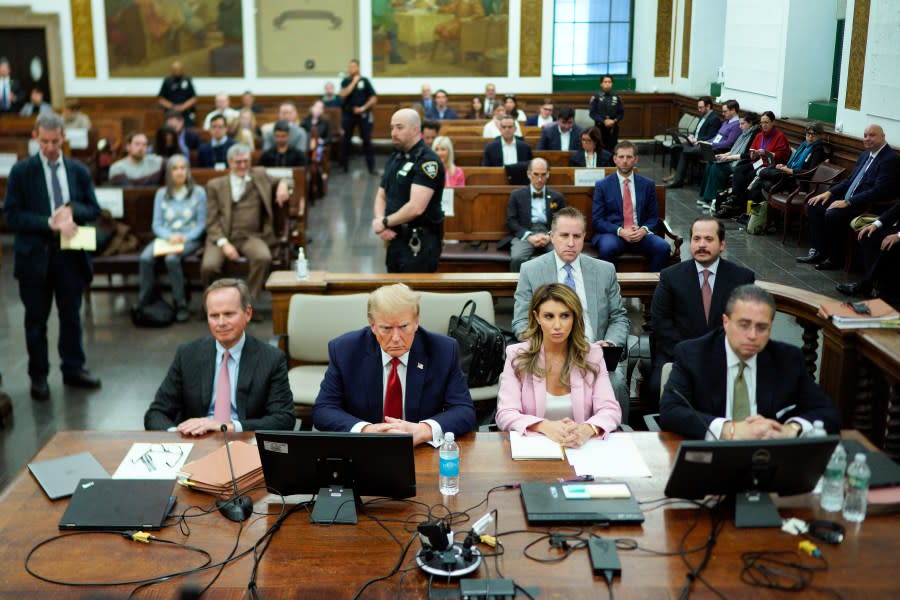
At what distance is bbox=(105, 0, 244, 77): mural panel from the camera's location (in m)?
17.5

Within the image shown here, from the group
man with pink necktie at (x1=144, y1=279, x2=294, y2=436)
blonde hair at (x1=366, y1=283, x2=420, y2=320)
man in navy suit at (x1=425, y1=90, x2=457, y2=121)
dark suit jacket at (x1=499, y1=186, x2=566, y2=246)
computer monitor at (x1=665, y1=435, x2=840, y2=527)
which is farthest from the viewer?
man in navy suit at (x1=425, y1=90, x2=457, y2=121)

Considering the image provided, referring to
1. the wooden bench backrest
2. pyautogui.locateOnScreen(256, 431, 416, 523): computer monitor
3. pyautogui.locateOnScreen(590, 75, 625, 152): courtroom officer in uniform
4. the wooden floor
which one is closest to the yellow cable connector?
pyautogui.locateOnScreen(256, 431, 416, 523): computer monitor

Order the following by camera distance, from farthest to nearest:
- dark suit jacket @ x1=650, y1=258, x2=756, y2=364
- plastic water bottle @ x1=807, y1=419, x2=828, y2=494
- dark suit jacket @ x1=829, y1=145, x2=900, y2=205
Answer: dark suit jacket @ x1=829, y1=145, x2=900, y2=205 < dark suit jacket @ x1=650, y1=258, x2=756, y2=364 < plastic water bottle @ x1=807, y1=419, x2=828, y2=494

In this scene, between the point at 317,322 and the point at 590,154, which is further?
the point at 590,154

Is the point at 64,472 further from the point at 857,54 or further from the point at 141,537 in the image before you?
the point at 857,54

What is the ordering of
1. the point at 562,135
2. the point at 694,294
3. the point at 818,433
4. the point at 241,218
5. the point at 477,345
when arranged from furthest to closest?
the point at 562,135 → the point at 241,218 → the point at 694,294 → the point at 477,345 → the point at 818,433

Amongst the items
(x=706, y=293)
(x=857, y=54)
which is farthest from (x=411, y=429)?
(x=857, y=54)

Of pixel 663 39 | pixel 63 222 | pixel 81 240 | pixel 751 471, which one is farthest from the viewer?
pixel 663 39

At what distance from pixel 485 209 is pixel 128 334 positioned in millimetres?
3150

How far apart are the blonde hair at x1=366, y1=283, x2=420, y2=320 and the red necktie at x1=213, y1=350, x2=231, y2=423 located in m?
0.76

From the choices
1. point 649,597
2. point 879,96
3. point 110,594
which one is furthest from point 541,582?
point 879,96

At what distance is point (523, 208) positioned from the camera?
25.9ft

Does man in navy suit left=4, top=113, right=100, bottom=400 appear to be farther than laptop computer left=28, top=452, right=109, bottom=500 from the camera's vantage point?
Yes

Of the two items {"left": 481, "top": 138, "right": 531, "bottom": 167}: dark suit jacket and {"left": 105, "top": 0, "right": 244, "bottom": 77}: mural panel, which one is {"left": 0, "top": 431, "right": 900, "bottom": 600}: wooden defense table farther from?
{"left": 105, "top": 0, "right": 244, "bottom": 77}: mural panel
